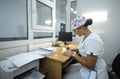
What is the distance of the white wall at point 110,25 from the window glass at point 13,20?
213cm

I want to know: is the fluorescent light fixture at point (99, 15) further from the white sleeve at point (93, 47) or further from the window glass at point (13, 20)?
the window glass at point (13, 20)

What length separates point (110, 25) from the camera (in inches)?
102

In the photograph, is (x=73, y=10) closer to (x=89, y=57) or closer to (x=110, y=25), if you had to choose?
(x=110, y=25)

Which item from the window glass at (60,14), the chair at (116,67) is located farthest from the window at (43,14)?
the chair at (116,67)

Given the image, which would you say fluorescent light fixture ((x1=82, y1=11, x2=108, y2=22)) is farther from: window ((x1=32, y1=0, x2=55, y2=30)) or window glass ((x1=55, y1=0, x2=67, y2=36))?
window ((x1=32, y1=0, x2=55, y2=30))

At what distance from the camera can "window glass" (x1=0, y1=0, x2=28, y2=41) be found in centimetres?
123

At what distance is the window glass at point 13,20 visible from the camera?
4.02ft

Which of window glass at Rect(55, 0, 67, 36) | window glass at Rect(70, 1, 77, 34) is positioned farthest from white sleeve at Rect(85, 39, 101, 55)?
window glass at Rect(70, 1, 77, 34)

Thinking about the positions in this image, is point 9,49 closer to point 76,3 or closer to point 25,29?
point 25,29

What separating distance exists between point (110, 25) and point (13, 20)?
98.6 inches

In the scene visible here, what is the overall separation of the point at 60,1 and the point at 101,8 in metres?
1.35

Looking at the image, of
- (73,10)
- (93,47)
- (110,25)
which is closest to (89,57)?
(93,47)

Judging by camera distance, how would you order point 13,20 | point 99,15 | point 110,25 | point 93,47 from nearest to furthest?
point 93,47 < point 13,20 < point 110,25 < point 99,15

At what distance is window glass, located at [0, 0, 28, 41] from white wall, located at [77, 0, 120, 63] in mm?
2128
